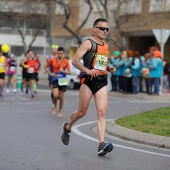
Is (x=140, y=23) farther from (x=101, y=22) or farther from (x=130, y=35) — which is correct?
(x=101, y=22)

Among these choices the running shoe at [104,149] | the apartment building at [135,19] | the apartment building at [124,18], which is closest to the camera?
the running shoe at [104,149]

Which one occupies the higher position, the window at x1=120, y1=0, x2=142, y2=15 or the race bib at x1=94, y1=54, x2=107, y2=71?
the window at x1=120, y1=0, x2=142, y2=15

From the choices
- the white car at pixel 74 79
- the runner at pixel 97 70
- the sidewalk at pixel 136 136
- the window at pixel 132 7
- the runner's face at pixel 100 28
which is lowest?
the white car at pixel 74 79

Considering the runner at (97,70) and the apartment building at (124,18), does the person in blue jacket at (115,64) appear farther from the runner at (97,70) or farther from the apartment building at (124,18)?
the runner at (97,70)

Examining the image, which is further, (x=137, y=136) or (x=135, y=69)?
(x=135, y=69)

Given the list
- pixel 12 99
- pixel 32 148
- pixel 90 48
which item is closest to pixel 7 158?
pixel 32 148

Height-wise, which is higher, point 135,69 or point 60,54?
point 60,54

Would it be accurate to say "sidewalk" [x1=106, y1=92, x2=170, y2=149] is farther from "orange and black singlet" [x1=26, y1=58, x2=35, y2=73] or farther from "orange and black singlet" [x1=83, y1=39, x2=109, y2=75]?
"orange and black singlet" [x1=26, y1=58, x2=35, y2=73]

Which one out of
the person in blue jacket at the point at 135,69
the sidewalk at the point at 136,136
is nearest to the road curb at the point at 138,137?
the sidewalk at the point at 136,136

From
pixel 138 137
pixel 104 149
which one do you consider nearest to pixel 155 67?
pixel 138 137

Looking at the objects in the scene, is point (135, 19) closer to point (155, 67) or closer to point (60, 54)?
point (155, 67)

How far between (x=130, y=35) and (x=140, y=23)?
397 cm

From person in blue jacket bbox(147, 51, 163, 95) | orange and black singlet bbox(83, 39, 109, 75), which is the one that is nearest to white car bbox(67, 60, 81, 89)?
person in blue jacket bbox(147, 51, 163, 95)

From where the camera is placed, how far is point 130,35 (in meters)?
41.7
